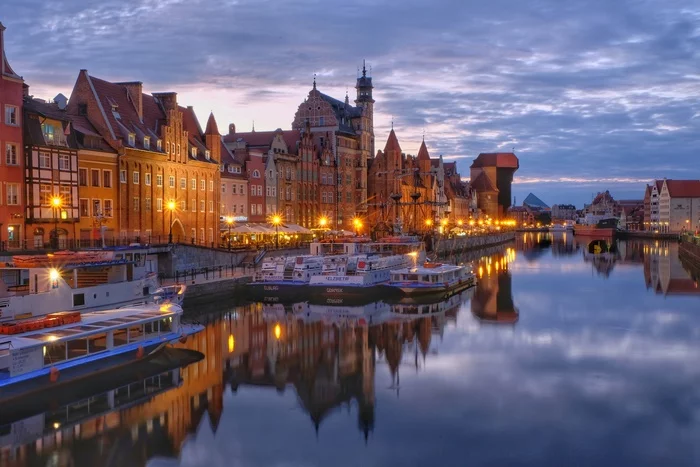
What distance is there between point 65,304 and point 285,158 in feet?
175

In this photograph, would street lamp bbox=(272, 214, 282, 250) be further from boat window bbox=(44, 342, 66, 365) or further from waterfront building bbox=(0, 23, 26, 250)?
boat window bbox=(44, 342, 66, 365)

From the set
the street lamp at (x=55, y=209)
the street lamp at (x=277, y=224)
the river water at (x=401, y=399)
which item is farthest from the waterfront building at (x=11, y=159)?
the street lamp at (x=277, y=224)

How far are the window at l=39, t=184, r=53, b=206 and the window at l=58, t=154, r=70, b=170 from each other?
173 cm

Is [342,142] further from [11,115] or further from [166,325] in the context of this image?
[166,325]

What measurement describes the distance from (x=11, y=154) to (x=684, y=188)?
165429mm

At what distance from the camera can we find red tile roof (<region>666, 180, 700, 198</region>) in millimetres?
175125

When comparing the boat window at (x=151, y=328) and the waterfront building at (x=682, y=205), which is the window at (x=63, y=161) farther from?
the waterfront building at (x=682, y=205)

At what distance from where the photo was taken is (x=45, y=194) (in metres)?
49.3

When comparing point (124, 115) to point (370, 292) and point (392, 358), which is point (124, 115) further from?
point (392, 358)

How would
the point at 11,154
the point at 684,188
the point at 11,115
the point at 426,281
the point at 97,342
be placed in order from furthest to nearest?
the point at 684,188
the point at 426,281
the point at 11,154
the point at 11,115
the point at 97,342

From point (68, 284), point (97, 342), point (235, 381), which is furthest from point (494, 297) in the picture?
point (97, 342)

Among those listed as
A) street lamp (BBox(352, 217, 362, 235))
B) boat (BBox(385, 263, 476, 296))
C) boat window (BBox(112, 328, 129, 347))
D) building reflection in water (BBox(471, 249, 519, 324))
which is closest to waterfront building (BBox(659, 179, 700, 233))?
building reflection in water (BBox(471, 249, 519, 324))

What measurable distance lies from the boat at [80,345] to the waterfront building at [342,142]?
6417cm

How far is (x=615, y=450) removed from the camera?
2244 centimetres
